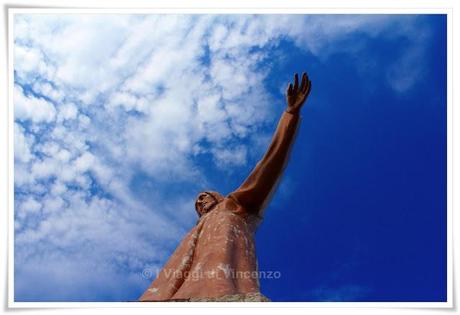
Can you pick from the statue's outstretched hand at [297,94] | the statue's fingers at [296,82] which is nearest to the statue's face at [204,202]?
the statue's outstretched hand at [297,94]

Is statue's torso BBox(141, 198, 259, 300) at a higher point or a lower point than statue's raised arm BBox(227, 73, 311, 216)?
lower

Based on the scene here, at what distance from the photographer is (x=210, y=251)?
11461 mm

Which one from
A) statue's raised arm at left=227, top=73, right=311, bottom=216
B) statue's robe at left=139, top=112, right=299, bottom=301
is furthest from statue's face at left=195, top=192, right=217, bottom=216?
statue's raised arm at left=227, top=73, right=311, bottom=216

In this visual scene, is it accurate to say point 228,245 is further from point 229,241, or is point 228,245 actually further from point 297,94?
point 297,94

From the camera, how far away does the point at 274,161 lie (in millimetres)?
12914

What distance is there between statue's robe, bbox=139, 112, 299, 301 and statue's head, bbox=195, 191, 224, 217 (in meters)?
0.13

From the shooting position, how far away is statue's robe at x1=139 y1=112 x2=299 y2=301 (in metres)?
10.6

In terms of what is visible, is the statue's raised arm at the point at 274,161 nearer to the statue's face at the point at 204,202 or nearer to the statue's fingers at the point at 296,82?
the statue's fingers at the point at 296,82

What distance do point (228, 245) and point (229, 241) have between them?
0.38ft

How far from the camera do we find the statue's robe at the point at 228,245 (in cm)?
1062

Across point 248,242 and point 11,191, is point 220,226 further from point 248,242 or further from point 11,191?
point 11,191

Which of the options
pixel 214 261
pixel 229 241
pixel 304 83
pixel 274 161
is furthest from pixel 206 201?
pixel 304 83

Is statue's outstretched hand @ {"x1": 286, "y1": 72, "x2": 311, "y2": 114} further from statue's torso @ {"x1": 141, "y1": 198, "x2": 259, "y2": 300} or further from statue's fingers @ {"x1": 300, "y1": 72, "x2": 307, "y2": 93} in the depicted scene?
statue's torso @ {"x1": 141, "y1": 198, "x2": 259, "y2": 300}
